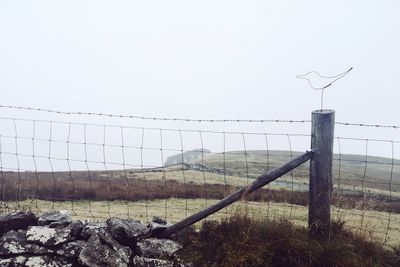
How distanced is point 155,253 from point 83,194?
399 inches

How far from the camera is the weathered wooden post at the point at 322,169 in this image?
6.17 meters

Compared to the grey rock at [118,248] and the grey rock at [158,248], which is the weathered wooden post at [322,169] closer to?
the grey rock at [158,248]

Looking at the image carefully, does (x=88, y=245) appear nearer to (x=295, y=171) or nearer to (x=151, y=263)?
(x=151, y=263)

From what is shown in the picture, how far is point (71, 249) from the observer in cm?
641

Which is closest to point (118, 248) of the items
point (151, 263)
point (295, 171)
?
point (151, 263)

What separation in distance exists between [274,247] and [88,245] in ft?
8.95

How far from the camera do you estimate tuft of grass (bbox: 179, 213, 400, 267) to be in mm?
5711

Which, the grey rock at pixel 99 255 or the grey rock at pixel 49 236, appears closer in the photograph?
the grey rock at pixel 99 255

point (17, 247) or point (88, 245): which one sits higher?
point (88, 245)

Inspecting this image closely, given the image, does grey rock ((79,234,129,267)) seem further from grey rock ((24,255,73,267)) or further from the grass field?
the grass field

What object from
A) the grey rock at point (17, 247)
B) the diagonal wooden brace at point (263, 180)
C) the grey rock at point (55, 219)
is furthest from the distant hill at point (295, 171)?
the grey rock at point (17, 247)

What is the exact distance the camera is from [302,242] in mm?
5848

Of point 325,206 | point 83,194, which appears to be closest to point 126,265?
point 325,206

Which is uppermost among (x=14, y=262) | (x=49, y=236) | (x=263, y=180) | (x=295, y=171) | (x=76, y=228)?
(x=263, y=180)
